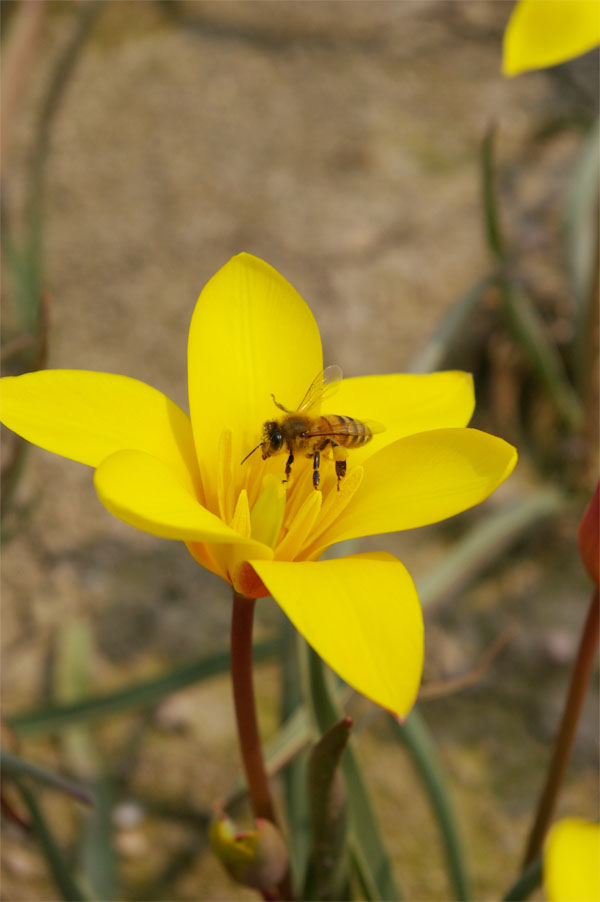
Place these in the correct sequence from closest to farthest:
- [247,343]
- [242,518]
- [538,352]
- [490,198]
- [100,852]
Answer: [242,518] → [247,343] → [100,852] → [490,198] → [538,352]

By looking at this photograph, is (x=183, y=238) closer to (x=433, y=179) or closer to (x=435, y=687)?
(x=433, y=179)

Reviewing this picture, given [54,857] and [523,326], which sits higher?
[523,326]

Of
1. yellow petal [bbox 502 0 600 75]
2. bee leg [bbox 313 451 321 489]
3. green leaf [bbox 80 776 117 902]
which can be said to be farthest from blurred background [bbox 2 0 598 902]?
yellow petal [bbox 502 0 600 75]

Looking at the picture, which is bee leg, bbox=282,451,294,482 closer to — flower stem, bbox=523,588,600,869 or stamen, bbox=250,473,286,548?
stamen, bbox=250,473,286,548

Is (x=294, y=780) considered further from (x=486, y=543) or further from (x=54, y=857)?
(x=486, y=543)

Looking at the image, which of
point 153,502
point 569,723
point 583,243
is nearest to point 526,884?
point 569,723

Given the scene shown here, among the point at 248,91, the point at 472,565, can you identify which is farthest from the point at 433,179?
the point at 472,565
